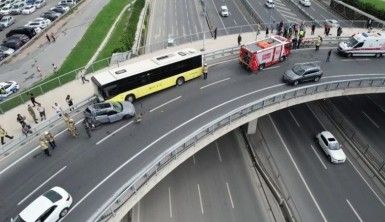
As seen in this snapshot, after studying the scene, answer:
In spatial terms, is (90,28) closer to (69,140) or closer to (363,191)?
(69,140)

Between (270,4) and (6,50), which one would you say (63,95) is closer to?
(6,50)

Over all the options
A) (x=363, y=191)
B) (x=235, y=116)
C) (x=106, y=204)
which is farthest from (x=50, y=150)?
(x=363, y=191)

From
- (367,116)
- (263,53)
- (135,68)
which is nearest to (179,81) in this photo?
(135,68)

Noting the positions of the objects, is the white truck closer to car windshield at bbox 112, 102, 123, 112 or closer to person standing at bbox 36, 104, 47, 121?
car windshield at bbox 112, 102, 123, 112

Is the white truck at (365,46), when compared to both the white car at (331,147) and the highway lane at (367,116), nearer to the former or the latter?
the highway lane at (367,116)

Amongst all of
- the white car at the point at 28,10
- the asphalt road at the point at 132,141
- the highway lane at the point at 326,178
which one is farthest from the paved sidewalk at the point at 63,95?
the white car at the point at 28,10

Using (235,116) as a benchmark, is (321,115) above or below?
below
